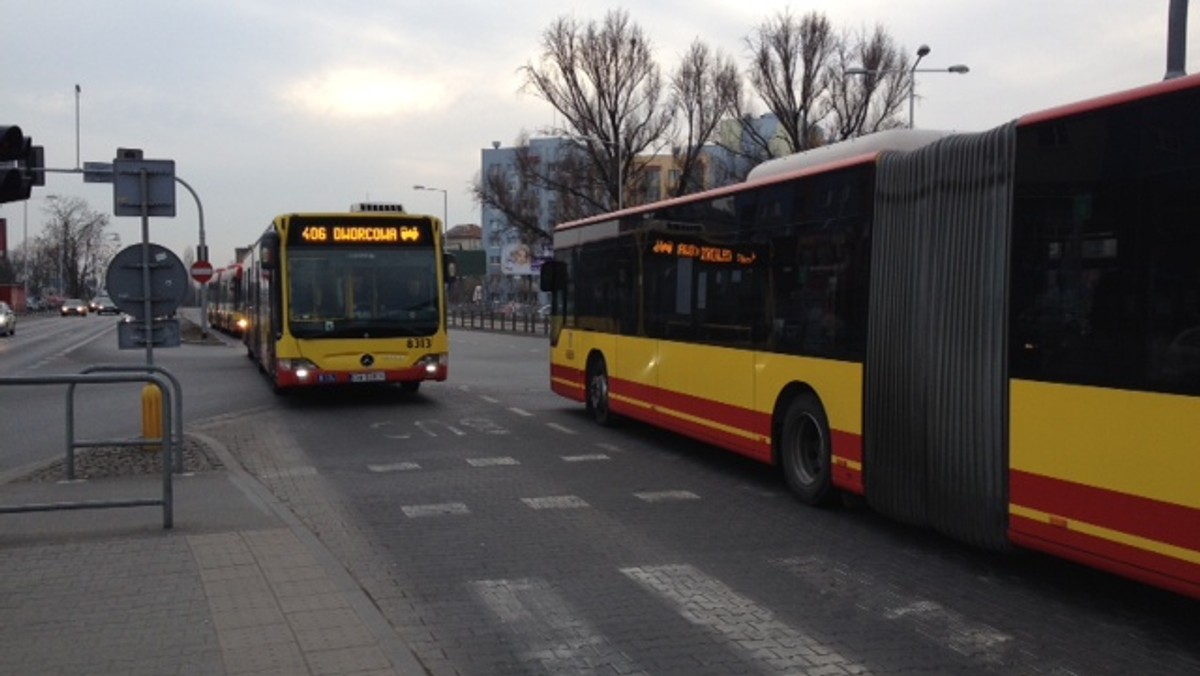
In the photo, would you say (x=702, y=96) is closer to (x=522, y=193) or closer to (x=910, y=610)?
(x=522, y=193)

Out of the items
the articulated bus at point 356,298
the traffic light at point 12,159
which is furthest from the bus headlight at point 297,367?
the traffic light at point 12,159

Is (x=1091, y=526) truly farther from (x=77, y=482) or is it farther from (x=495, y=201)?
(x=495, y=201)

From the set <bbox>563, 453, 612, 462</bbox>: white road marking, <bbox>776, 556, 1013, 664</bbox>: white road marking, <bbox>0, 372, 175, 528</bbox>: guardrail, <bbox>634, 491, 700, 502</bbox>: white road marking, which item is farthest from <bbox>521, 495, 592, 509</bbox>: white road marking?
<bbox>0, 372, 175, 528</bbox>: guardrail

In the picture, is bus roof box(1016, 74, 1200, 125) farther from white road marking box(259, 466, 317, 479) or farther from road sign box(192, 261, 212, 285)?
road sign box(192, 261, 212, 285)

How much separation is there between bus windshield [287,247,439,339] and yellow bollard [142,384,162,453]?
14.7 ft

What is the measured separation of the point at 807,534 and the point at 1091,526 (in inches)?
96.7

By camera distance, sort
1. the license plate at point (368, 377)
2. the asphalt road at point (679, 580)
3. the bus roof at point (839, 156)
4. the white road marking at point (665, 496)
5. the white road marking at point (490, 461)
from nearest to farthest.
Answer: the asphalt road at point (679, 580) < the bus roof at point (839, 156) < the white road marking at point (665, 496) < the white road marking at point (490, 461) < the license plate at point (368, 377)

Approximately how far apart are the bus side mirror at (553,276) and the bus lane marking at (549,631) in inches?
363

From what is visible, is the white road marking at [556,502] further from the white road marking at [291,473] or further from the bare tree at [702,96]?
the bare tree at [702,96]

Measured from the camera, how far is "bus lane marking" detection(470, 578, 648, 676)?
5199 millimetres

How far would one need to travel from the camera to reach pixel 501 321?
191ft

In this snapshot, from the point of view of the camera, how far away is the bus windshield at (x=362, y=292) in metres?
16.4

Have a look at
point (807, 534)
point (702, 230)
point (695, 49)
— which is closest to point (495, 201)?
point (695, 49)

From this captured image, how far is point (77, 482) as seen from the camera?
32.3 feet
